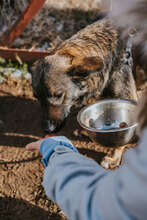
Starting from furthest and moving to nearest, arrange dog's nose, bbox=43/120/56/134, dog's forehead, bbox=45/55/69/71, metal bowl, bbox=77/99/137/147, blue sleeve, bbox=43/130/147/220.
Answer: dog's nose, bbox=43/120/56/134 → dog's forehead, bbox=45/55/69/71 → metal bowl, bbox=77/99/137/147 → blue sleeve, bbox=43/130/147/220

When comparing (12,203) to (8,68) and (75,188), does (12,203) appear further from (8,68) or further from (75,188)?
(8,68)

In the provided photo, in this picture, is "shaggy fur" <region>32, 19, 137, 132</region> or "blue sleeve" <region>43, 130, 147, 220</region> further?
"shaggy fur" <region>32, 19, 137, 132</region>

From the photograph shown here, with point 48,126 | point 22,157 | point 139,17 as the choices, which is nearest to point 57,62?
point 48,126

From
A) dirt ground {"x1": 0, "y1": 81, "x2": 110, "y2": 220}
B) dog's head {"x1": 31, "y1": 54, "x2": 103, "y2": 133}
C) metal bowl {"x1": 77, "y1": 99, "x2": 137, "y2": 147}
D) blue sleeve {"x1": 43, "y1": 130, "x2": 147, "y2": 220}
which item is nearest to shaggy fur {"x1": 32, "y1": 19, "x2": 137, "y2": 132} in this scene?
dog's head {"x1": 31, "y1": 54, "x2": 103, "y2": 133}

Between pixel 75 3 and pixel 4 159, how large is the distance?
522 centimetres

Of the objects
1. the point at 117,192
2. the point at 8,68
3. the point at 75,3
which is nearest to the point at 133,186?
the point at 117,192

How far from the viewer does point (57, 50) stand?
3.29 m

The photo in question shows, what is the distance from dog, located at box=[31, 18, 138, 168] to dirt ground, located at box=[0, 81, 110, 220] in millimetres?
710

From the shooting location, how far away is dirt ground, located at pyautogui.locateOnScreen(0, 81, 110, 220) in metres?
3.04

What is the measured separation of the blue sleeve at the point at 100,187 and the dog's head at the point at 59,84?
154cm

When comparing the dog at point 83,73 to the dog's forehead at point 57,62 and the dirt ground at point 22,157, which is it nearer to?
the dog's forehead at point 57,62

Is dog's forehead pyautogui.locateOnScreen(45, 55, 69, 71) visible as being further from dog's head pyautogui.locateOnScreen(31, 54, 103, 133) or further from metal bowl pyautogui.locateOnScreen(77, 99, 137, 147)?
metal bowl pyautogui.locateOnScreen(77, 99, 137, 147)

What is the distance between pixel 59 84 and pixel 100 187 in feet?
6.48

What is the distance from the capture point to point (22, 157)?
12.1 feet
